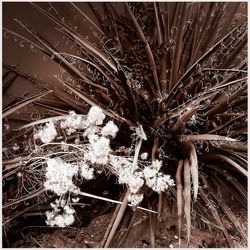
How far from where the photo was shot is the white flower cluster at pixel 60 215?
4.83 feet

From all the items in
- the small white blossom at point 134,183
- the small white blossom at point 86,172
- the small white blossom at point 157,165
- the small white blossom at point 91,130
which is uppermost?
the small white blossom at point 91,130

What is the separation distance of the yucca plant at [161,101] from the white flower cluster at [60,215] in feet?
0.23

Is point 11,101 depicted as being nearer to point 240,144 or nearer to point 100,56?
point 100,56

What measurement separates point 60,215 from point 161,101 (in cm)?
54

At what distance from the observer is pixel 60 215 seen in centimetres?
149

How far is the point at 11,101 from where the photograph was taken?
1.88 metres

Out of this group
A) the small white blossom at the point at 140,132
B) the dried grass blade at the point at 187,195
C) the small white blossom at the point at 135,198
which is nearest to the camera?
the dried grass blade at the point at 187,195

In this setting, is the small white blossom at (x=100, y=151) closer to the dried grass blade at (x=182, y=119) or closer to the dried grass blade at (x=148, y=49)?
the dried grass blade at (x=182, y=119)

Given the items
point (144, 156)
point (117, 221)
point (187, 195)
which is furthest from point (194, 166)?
point (117, 221)

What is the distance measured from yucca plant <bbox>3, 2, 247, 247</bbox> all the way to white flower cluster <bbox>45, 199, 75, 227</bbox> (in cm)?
7

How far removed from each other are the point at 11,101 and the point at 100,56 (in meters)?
0.44

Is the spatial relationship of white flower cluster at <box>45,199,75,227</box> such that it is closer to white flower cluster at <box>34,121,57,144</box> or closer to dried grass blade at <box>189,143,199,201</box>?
white flower cluster at <box>34,121,57,144</box>

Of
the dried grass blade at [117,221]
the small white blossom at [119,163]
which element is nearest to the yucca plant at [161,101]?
the dried grass blade at [117,221]

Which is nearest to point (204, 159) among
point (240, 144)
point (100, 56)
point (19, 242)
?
point (240, 144)
